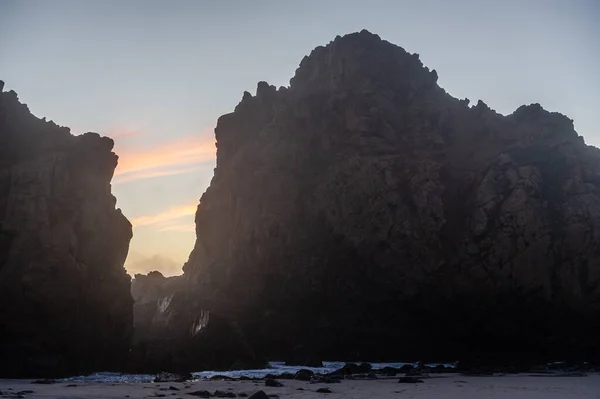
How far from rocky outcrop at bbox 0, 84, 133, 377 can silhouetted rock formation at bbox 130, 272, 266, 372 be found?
3637mm

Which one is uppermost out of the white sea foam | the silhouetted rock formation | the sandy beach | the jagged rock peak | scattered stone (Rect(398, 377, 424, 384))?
the jagged rock peak

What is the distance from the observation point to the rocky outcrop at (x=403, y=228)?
61.2m

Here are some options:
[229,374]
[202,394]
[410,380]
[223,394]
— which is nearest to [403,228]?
[229,374]

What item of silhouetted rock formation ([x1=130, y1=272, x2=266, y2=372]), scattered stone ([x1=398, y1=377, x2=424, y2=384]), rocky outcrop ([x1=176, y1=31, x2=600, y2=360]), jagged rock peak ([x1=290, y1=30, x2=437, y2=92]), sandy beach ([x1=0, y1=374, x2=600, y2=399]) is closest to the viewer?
sandy beach ([x1=0, y1=374, x2=600, y2=399])

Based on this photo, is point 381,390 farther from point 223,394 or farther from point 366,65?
point 366,65

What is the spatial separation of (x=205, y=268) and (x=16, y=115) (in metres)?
32.4

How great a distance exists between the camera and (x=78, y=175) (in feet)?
180

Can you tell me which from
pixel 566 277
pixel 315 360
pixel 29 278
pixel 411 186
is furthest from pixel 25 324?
pixel 566 277

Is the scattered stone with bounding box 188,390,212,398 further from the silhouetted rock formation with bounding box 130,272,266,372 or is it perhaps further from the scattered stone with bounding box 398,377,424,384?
the silhouetted rock formation with bounding box 130,272,266,372

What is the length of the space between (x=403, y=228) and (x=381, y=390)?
36.0 meters

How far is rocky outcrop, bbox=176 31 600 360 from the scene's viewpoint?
201 feet

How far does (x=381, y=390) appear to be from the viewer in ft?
106

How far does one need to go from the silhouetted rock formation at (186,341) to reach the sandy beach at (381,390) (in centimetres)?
1802

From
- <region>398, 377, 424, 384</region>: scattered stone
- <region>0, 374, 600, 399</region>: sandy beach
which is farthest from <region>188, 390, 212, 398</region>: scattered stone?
<region>398, 377, 424, 384</region>: scattered stone
